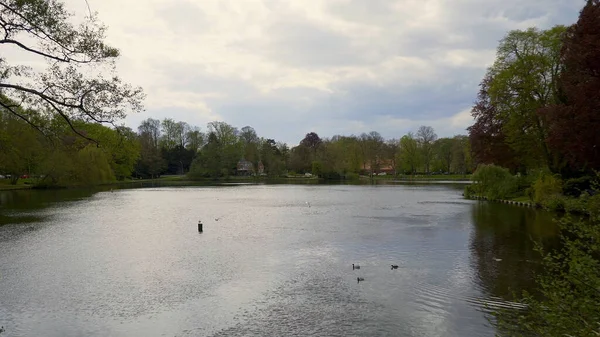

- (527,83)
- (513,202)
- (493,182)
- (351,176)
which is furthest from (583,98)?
(351,176)

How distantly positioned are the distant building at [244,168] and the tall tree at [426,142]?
1452 inches

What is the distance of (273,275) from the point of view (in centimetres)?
1228

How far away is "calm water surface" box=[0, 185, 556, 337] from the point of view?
873 centimetres

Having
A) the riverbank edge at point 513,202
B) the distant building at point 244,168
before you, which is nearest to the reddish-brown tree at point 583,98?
the riverbank edge at point 513,202

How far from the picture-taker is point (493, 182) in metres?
34.4

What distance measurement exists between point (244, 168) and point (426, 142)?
39.7 meters

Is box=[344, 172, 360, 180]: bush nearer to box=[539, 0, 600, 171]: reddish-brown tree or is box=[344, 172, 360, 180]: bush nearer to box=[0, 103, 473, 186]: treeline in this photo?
box=[0, 103, 473, 186]: treeline

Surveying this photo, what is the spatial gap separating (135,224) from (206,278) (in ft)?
42.4

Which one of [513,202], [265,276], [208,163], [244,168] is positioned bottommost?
[265,276]

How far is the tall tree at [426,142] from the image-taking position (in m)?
88.9

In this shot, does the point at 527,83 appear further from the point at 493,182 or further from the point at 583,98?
the point at 583,98

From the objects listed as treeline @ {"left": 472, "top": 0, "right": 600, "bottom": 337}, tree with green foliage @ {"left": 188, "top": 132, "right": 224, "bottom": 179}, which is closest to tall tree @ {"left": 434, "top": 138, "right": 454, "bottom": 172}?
tree with green foliage @ {"left": 188, "top": 132, "right": 224, "bottom": 179}

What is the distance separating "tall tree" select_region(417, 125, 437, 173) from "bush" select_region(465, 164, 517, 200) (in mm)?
53340

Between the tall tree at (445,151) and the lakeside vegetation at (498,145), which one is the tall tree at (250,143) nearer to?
the lakeside vegetation at (498,145)
